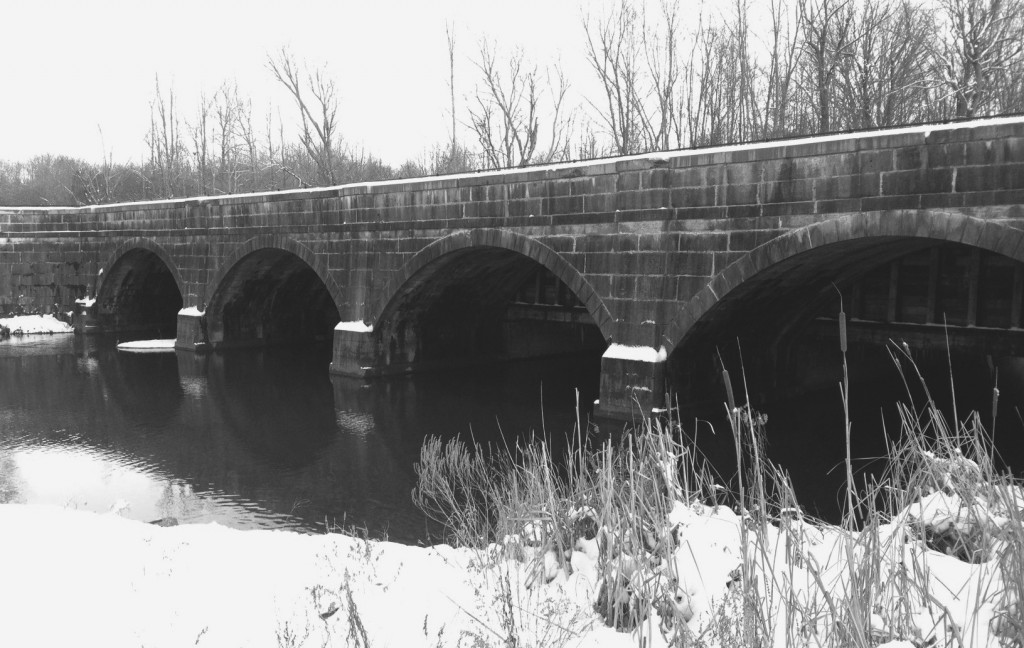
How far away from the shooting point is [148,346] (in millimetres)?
21547

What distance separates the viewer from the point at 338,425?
42.2 ft

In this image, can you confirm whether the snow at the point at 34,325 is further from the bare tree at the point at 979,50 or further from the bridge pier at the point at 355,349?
the bare tree at the point at 979,50

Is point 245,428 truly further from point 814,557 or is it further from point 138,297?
point 138,297

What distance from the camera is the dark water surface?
9070mm

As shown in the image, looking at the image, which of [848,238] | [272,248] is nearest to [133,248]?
[272,248]

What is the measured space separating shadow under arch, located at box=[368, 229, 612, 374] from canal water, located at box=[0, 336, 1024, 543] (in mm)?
655

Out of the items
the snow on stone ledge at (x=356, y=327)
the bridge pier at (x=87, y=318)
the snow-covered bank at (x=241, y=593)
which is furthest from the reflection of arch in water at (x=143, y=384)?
the snow-covered bank at (x=241, y=593)

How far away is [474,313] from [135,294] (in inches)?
517

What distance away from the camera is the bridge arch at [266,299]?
19291mm

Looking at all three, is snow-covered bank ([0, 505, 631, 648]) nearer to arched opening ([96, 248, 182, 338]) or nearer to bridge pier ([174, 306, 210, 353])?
bridge pier ([174, 306, 210, 353])

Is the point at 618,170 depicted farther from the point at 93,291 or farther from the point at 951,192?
the point at 93,291

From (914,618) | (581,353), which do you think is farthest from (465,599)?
(581,353)

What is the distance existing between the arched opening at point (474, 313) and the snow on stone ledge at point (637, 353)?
346cm

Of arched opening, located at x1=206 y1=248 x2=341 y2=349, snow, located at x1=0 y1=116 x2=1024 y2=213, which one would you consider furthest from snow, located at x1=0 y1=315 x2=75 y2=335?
snow, located at x1=0 y1=116 x2=1024 y2=213
